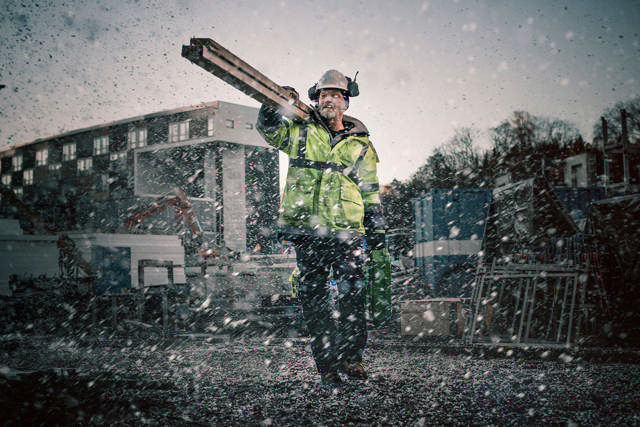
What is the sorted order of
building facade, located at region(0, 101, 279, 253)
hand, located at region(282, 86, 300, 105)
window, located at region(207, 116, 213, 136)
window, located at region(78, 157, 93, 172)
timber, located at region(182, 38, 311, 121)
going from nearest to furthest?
1. timber, located at region(182, 38, 311, 121)
2. hand, located at region(282, 86, 300, 105)
3. building facade, located at region(0, 101, 279, 253)
4. window, located at region(207, 116, 213, 136)
5. window, located at region(78, 157, 93, 172)

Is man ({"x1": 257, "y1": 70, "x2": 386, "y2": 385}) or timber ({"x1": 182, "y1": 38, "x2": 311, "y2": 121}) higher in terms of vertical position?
timber ({"x1": 182, "y1": 38, "x2": 311, "y2": 121})

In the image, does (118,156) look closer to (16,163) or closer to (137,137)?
(137,137)

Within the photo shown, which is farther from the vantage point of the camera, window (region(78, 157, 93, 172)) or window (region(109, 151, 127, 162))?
window (region(78, 157, 93, 172))

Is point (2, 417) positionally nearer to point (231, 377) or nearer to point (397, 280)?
point (231, 377)

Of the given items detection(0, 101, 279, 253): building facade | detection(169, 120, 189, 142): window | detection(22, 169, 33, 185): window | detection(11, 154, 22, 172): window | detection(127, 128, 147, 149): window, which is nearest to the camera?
detection(0, 101, 279, 253): building facade

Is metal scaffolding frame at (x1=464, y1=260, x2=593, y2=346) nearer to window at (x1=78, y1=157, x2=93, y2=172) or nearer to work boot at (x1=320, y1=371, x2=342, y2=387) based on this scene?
work boot at (x1=320, y1=371, x2=342, y2=387)

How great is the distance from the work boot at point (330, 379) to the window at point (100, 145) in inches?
1687

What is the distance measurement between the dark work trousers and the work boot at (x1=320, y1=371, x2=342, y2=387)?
0.38 feet

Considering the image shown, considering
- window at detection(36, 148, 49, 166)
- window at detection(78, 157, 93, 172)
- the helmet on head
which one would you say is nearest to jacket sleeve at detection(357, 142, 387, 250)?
the helmet on head

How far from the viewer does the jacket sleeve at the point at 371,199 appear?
4164 millimetres

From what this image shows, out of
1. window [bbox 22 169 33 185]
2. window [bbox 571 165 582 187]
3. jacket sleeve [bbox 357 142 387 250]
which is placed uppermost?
window [bbox 22 169 33 185]

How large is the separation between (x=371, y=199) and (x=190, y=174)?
1409 inches

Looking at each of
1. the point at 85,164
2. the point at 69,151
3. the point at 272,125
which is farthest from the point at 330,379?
the point at 69,151

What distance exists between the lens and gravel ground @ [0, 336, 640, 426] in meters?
2.78
